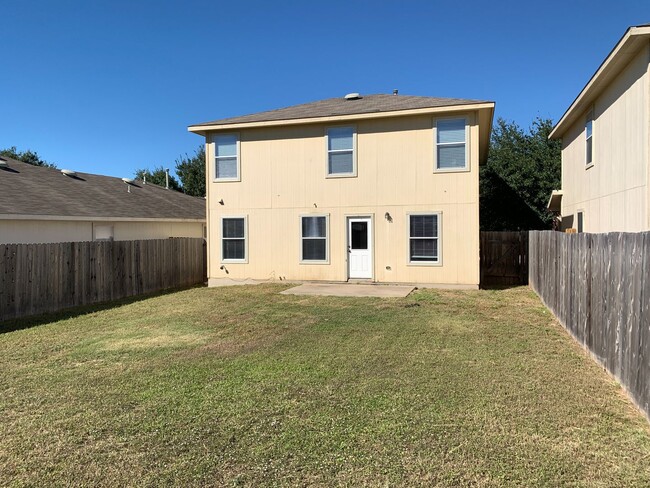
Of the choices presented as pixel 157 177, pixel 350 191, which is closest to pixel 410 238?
pixel 350 191

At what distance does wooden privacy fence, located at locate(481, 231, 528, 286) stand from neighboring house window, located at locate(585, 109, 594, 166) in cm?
371

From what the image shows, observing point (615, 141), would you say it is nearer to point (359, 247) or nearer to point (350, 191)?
point (350, 191)

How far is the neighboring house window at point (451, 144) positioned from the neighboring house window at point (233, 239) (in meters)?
6.56

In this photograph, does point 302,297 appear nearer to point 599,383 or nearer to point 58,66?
point 599,383

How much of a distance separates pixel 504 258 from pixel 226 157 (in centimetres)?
1021

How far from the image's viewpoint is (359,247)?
538 inches

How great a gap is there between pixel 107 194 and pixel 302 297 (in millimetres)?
9919

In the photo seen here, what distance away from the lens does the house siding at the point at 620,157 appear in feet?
26.3

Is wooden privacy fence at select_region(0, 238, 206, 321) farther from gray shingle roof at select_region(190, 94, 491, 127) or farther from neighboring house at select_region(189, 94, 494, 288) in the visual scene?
gray shingle roof at select_region(190, 94, 491, 127)

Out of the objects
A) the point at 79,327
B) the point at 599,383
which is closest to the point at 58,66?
the point at 79,327

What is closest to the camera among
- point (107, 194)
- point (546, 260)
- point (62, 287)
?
point (546, 260)

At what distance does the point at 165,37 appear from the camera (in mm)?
15164

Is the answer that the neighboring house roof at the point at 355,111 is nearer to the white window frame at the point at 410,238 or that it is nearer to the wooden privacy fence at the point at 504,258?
the white window frame at the point at 410,238

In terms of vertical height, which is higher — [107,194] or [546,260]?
[107,194]
